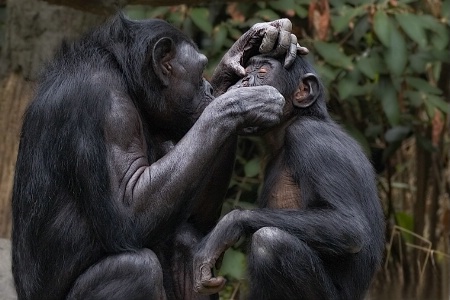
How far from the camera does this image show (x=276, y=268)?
552 centimetres

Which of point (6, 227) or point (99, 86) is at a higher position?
point (99, 86)

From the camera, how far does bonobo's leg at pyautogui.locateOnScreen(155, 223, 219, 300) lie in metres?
5.92

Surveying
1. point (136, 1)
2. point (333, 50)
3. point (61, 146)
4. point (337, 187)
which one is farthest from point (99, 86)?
point (333, 50)

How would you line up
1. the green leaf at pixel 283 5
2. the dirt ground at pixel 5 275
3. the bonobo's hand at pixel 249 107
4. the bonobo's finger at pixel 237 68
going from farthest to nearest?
the green leaf at pixel 283 5
the dirt ground at pixel 5 275
the bonobo's finger at pixel 237 68
the bonobo's hand at pixel 249 107

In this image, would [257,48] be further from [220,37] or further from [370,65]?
[370,65]

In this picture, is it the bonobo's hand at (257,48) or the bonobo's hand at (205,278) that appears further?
the bonobo's hand at (257,48)

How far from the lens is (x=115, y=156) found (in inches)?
212

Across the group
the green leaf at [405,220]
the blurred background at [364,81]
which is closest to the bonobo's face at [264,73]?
the blurred background at [364,81]

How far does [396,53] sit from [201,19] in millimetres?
1474

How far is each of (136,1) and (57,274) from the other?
2.89 m

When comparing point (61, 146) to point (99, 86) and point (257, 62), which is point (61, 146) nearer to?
point (99, 86)

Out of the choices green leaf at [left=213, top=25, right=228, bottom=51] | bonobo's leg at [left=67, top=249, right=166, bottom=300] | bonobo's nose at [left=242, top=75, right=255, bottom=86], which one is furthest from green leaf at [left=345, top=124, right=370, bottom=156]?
bonobo's leg at [left=67, top=249, right=166, bottom=300]

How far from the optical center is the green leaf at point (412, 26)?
815cm

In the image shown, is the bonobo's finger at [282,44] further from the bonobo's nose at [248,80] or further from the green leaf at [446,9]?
the green leaf at [446,9]
